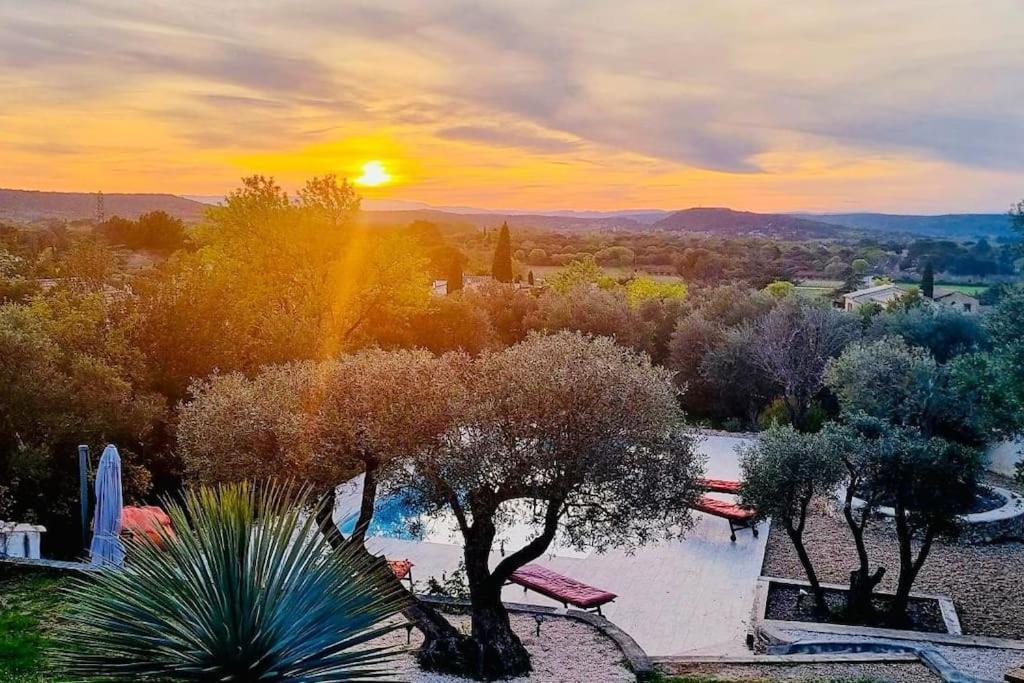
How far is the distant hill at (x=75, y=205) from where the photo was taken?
83312mm

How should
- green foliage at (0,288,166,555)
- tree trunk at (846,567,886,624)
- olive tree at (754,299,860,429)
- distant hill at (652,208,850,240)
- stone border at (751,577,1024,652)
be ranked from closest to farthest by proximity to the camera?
stone border at (751,577,1024,652), tree trunk at (846,567,886,624), green foliage at (0,288,166,555), olive tree at (754,299,860,429), distant hill at (652,208,850,240)

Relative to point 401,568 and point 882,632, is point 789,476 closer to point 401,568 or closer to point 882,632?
point 882,632

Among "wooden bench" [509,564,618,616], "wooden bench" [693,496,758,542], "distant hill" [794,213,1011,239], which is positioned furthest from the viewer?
"distant hill" [794,213,1011,239]

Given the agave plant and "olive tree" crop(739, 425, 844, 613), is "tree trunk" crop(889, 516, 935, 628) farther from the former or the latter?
the agave plant

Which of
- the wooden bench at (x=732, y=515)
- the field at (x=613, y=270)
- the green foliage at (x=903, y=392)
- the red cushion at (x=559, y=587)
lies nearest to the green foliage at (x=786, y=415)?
the green foliage at (x=903, y=392)

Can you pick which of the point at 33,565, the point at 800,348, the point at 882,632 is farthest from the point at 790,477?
the point at 800,348

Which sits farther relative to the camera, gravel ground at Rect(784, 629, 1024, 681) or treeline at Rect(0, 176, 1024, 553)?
treeline at Rect(0, 176, 1024, 553)

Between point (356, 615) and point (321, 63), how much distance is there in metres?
14.7

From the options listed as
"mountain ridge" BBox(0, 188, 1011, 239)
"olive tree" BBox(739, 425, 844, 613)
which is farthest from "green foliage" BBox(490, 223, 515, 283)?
"mountain ridge" BBox(0, 188, 1011, 239)

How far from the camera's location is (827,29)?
14.9m

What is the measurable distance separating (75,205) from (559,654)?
98.7 metres

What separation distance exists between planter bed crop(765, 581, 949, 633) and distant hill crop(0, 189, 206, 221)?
261ft

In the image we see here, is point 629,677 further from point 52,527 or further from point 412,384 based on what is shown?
point 52,527

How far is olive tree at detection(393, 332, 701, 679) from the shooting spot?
7734 millimetres
